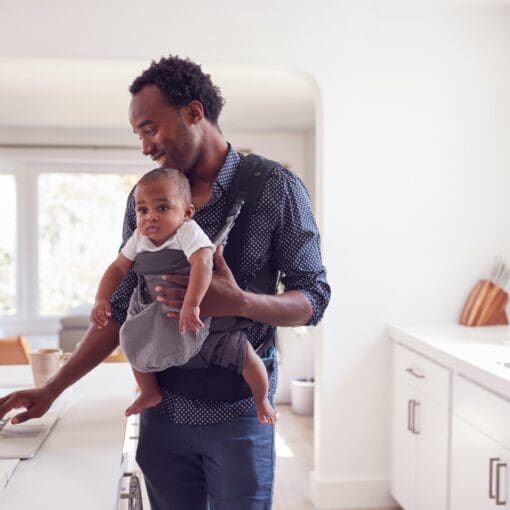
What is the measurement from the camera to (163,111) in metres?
1.24

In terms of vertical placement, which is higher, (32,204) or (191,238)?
(32,204)

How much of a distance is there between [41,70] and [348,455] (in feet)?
10.4

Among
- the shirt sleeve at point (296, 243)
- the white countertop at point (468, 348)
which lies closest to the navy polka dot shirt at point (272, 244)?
the shirt sleeve at point (296, 243)

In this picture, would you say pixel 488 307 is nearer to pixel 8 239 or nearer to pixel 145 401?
pixel 145 401

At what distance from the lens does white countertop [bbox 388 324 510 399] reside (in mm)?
2154

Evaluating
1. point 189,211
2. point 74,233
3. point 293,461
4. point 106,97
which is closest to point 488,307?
point 293,461

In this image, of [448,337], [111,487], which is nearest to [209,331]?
[111,487]

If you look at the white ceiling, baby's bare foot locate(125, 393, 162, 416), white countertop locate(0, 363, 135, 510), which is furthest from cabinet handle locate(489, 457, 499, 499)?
the white ceiling

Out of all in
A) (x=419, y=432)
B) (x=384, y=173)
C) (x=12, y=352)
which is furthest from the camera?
(x=12, y=352)

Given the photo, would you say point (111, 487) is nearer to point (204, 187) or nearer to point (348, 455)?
point (204, 187)

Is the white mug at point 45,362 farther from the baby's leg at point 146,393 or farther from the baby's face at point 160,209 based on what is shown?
the baby's face at point 160,209

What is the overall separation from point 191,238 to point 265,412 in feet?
1.20

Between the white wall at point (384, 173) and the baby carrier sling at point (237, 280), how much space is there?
177 centimetres

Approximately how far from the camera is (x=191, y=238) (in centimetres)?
121
